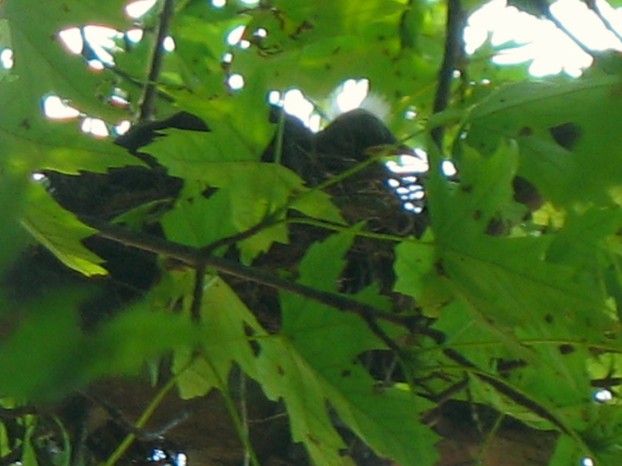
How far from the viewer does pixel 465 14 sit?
66 cm

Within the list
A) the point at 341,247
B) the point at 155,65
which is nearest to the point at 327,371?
the point at 341,247

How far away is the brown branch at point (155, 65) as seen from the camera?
769 mm

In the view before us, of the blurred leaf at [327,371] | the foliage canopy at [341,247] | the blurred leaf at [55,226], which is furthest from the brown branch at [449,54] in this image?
the blurred leaf at [55,226]

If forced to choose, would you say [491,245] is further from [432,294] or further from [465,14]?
[465,14]

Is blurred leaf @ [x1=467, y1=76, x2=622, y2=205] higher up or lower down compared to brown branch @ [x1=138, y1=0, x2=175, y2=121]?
lower down

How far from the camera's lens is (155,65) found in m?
0.81

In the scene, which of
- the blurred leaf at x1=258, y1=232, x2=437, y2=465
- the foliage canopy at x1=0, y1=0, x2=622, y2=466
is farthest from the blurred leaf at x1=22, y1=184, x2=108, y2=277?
the blurred leaf at x1=258, y1=232, x2=437, y2=465

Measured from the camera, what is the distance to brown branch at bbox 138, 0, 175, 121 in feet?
2.52

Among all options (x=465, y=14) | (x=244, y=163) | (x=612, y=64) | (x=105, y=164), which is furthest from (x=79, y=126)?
(x=465, y=14)

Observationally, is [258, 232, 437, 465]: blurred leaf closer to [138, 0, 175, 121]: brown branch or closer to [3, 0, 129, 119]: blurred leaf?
[3, 0, 129, 119]: blurred leaf

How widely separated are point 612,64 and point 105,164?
223 mm

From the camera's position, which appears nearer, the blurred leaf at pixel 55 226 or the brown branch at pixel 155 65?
the blurred leaf at pixel 55 226

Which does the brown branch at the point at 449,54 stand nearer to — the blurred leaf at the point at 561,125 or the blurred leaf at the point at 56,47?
the blurred leaf at the point at 561,125

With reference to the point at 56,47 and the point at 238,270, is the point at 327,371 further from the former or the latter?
the point at 56,47
